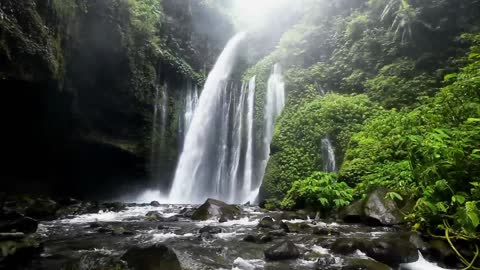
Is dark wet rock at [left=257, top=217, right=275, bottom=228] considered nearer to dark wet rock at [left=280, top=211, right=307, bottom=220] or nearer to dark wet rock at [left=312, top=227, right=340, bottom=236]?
dark wet rock at [left=280, top=211, right=307, bottom=220]

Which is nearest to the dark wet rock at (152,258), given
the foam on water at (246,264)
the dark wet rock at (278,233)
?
the foam on water at (246,264)

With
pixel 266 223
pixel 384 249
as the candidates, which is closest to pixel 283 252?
pixel 384 249

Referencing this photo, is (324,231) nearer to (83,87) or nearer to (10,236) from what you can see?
(10,236)

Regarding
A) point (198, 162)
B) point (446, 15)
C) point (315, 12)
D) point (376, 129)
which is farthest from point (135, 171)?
point (446, 15)

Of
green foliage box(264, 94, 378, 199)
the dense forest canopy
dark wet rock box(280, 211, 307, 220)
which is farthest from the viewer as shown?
green foliage box(264, 94, 378, 199)

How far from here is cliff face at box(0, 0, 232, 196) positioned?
10453mm

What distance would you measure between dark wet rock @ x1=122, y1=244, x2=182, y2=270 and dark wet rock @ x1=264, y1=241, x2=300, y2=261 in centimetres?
147

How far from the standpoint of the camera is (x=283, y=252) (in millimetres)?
4953

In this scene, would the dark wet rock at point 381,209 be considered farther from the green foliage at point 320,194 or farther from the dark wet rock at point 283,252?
the dark wet rock at point 283,252

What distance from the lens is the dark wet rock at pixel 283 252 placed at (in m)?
4.91

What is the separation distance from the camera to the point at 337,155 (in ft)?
36.5

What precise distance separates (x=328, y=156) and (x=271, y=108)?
5158mm

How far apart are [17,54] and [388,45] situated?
13.7 m

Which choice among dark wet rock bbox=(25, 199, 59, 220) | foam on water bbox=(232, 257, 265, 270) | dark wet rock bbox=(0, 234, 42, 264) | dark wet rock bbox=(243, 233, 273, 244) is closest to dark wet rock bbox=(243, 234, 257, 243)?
dark wet rock bbox=(243, 233, 273, 244)
